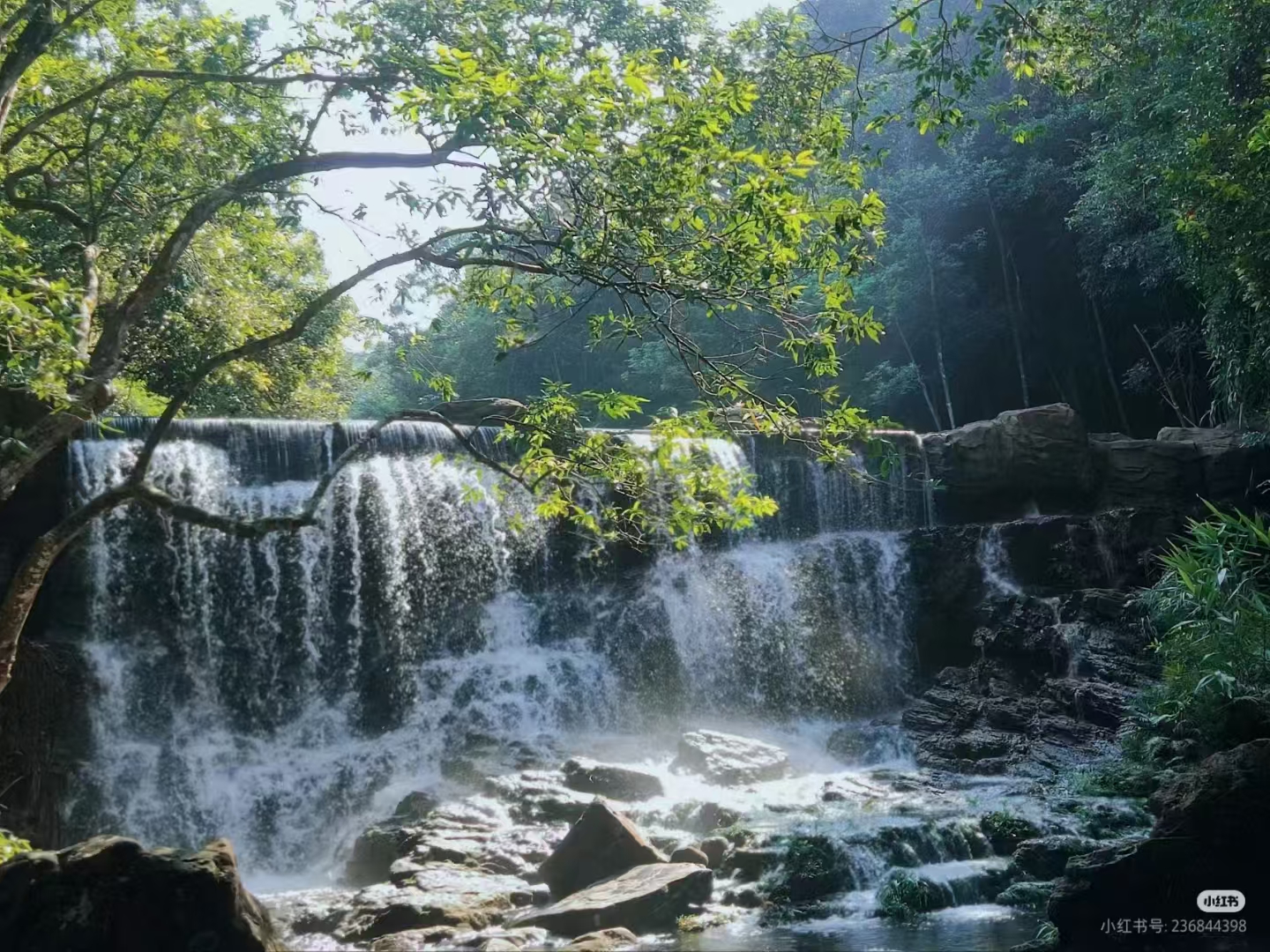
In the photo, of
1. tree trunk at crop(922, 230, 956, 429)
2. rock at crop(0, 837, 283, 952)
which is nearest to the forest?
rock at crop(0, 837, 283, 952)

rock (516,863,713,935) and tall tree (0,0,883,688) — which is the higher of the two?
tall tree (0,0,883,688)

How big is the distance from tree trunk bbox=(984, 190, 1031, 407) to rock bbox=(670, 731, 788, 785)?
1423 centimetres

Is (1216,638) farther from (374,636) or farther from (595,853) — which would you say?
(374,636)

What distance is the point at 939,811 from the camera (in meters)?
10.1

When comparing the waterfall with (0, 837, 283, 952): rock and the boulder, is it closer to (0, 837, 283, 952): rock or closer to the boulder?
the boulder

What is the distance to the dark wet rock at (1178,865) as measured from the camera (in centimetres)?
647

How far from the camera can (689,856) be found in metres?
9.08

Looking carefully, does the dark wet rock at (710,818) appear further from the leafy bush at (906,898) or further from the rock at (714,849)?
the leafy bush at (906,898)

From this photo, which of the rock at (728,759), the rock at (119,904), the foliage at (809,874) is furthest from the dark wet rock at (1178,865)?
the rock at (728,759)

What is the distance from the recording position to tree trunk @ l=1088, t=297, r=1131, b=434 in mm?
23375

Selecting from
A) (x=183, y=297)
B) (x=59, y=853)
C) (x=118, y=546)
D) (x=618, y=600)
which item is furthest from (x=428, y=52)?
(x=618, y=600)

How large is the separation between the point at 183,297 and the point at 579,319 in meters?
19.9

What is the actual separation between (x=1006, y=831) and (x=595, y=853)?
11.5ft

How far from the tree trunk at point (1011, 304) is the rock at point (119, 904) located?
71.7 feet
